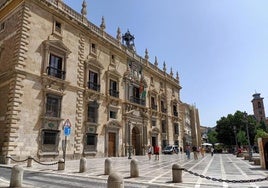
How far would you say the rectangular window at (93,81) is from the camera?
2217cm

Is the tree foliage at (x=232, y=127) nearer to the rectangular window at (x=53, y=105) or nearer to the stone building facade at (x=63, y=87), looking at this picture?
the stone building facade at (x=63, y=87)

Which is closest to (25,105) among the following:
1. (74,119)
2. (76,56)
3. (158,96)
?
(74,119)

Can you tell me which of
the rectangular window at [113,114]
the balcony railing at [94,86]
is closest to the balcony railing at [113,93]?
the rectangular window at [113,114]

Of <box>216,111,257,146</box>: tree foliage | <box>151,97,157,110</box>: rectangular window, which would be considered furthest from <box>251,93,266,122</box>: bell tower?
<box>151,97,157,110</box>: rectangular window

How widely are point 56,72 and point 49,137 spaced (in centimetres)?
550

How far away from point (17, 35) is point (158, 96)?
912 inches

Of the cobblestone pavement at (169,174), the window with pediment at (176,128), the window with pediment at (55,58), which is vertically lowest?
the cobblestone pavement at (169,174)

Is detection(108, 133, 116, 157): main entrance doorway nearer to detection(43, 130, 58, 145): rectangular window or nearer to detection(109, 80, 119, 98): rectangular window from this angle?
detection(109, 80, 119, 98): rectangular window

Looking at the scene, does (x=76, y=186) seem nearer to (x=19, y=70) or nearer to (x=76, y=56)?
(x=19, y=70)

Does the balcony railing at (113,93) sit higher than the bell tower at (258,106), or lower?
lower

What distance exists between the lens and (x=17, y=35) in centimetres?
1698

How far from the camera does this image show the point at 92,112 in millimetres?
22000

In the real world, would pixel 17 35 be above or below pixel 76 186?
A: above

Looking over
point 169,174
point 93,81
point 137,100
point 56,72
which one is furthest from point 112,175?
point 137,100
